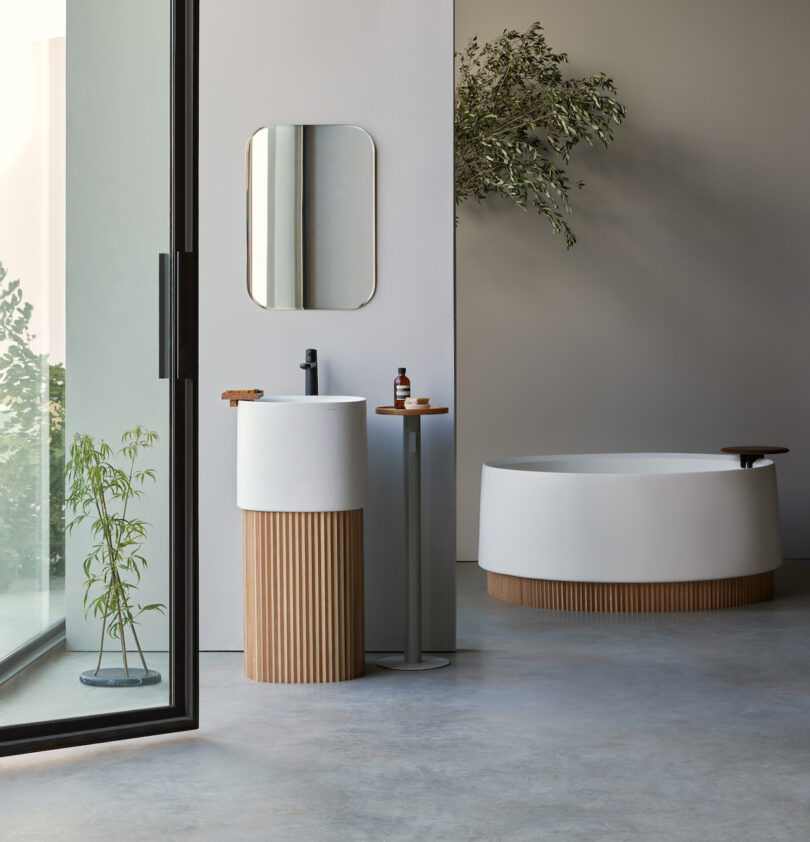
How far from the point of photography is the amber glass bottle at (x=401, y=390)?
3.89 m

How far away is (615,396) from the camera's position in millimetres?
6328

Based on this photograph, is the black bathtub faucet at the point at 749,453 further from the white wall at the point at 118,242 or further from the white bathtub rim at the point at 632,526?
the white wall at the point at 118,242

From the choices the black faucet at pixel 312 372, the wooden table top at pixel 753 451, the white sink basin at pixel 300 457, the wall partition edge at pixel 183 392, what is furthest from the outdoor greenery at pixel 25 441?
the wooden table top at pixel 753 451

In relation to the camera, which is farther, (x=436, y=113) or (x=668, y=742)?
(x=436, y=113)

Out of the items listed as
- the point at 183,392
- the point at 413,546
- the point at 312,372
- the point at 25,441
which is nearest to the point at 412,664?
the point at 413,546

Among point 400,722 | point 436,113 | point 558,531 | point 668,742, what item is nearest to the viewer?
point 668,742

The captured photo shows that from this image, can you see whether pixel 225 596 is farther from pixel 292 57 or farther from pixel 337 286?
pixel 292 57

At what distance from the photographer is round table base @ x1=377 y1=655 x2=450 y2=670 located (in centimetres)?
387

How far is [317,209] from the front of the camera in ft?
13.3

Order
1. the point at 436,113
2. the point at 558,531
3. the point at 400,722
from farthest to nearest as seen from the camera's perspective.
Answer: the point at 558,531 → the point at 436,113 → the point at 400,722

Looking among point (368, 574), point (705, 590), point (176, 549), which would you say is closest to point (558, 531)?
point (705, 590)

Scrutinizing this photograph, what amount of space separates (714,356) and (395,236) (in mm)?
2818

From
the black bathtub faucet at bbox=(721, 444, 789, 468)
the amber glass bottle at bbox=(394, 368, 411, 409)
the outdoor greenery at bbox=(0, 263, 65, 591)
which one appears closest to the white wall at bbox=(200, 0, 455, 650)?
the amber glass bottle at bbox=(394, 368, 411, 409)

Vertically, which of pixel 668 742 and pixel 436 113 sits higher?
pixel 436 113
